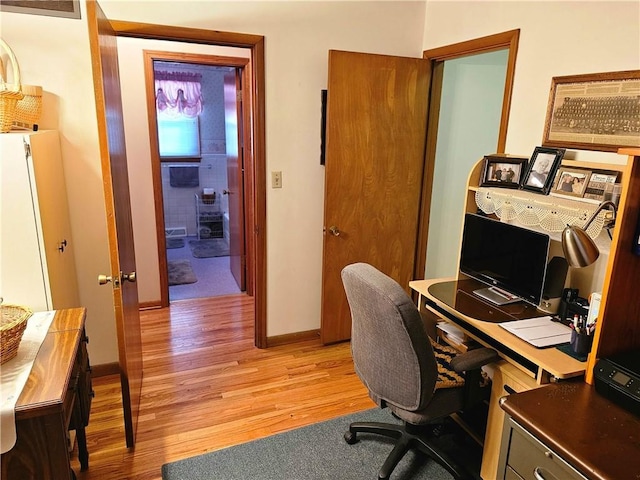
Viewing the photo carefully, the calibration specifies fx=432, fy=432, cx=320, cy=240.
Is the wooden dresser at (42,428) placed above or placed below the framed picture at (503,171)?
below

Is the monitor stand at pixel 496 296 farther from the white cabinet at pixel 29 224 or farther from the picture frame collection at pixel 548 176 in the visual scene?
the white cabinet at pixel 29 224

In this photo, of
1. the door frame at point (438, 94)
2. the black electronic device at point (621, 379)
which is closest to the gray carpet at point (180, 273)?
the door frame at point (438, 94)

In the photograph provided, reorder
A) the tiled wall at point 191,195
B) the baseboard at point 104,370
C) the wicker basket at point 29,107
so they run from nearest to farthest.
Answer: the wicker basket at point 29,107 → the baseboard at point 104,370 → the tiled wall at point 191,195

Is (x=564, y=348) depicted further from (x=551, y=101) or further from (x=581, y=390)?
(x=551, y=101)

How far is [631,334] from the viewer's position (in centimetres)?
148

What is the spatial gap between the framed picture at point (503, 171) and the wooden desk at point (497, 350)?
1.83 ft

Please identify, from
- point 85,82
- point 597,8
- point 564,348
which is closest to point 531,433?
point 564,348

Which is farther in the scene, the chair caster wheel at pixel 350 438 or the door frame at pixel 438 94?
the door frame at pixel 438 94

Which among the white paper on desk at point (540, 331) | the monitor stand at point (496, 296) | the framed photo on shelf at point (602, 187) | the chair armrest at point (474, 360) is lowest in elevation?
the chair armrest at point (474, 360)

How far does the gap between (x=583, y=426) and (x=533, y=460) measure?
180 millimetres

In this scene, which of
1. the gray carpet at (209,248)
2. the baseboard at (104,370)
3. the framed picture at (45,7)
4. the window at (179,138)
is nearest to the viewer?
the framed picture at (45,7)

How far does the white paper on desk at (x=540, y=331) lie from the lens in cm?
170

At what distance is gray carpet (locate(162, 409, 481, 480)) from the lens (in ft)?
6.41

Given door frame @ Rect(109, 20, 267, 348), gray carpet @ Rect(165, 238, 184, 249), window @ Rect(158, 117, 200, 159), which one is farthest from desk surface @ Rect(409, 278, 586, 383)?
window @ Rect(158, 117, 200, 159)
